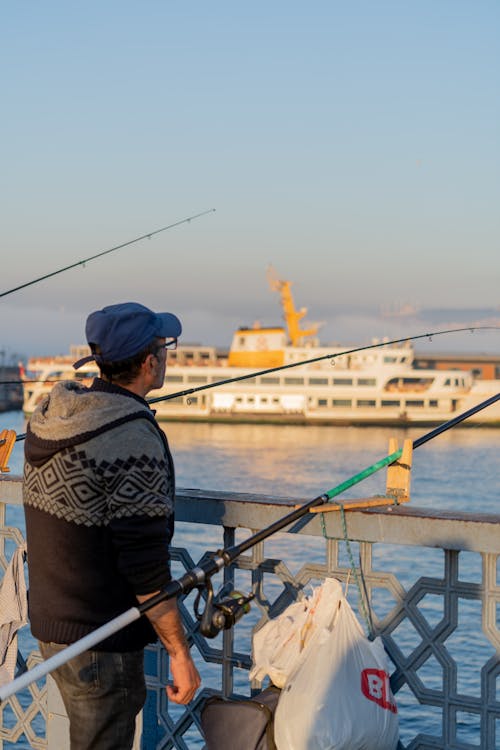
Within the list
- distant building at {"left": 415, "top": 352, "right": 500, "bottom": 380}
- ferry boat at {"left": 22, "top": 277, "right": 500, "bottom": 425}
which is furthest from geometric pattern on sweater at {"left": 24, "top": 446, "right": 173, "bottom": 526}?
distant building at {"left": 415, "top": 352, "right": 500, "bottom": 380}

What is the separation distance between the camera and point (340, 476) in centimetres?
3697

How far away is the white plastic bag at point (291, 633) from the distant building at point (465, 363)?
9413cm

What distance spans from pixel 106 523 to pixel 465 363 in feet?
323

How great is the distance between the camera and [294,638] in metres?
2.70

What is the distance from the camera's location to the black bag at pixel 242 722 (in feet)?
8.79

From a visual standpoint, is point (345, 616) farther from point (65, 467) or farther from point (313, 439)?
point (313, 439)

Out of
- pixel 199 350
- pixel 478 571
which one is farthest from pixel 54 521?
pixel 199 350

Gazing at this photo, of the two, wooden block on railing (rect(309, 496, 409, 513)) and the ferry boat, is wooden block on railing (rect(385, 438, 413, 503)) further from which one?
the ferry boat

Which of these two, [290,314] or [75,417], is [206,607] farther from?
[290,314]

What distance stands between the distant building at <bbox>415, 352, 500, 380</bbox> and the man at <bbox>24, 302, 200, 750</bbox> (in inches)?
3723

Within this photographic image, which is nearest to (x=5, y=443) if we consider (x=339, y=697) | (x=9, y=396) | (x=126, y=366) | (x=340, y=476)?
(x=126, y=366)

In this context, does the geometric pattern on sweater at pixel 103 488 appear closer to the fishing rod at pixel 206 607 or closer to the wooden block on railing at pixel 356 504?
the fishing rod at pixel 206 607

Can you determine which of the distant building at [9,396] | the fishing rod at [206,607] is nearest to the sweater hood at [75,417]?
the fishing rod at [206,607]

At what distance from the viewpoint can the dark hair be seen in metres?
2.39
